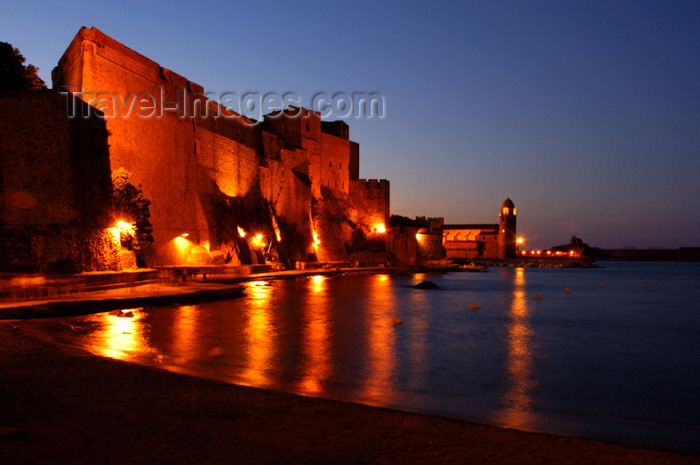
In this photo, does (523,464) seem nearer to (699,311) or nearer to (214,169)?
(699,311)

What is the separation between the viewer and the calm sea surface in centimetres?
531

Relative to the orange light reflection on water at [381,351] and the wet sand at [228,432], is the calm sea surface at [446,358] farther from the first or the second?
the wet sand at [228,432]

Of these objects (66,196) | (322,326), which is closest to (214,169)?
(66,196)

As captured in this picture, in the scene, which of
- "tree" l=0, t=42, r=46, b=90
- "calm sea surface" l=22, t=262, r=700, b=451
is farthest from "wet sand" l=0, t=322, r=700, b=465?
"tree" l=0, t=42, r=46, b=90

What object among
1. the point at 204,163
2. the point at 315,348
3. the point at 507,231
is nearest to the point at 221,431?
the point at 315,348

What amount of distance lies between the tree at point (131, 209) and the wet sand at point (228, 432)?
1150 cm

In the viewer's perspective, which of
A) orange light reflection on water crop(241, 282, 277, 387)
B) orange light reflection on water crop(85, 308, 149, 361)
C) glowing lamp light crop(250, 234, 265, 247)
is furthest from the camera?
glowing lamp light crop(250, 234, 265, 247)

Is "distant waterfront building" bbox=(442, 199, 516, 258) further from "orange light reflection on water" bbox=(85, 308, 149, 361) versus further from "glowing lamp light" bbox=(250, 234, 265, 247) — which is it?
"orange light reflection on water" bbox=(85, 308, 149, 361)

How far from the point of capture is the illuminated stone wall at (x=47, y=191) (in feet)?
35.8

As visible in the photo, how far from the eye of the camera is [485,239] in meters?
78.9

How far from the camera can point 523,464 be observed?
321cm

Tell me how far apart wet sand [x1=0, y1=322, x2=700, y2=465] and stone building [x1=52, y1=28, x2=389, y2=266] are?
1046cm

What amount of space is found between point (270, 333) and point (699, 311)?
1727cm

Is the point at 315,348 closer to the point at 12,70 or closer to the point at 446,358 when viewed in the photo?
the point at 446,358
